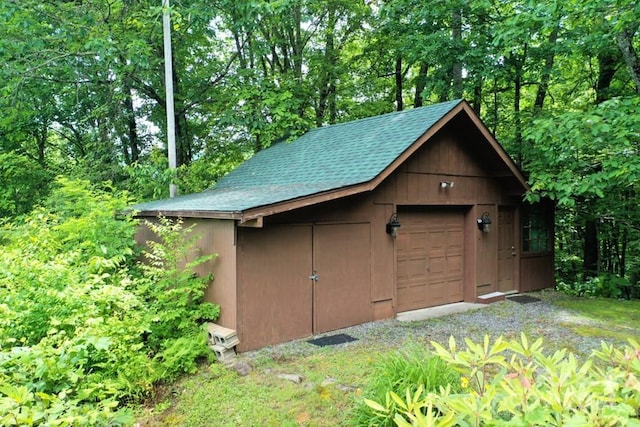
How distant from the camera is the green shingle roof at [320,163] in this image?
6352 mm

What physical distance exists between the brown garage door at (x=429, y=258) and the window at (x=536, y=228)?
2.09 m

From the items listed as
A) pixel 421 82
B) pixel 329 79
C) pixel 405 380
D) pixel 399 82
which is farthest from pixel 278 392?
pixel 399 82

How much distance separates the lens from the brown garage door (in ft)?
25.7

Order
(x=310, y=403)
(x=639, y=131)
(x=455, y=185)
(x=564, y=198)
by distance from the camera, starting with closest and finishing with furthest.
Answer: (x=310, y=403) → (x=639, y=131) → (x=564, y=198) → (x=455, y=185)

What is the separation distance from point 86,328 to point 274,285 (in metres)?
2.38

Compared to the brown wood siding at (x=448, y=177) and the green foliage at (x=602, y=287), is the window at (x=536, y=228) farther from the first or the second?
the green foliage at (x=602, y=287)

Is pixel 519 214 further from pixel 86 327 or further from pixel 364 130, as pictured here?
pixel 86 327

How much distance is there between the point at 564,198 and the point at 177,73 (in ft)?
37.3

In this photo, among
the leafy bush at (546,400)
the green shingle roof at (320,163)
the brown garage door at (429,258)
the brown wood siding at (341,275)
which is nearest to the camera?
the leafy bush at (546,400)

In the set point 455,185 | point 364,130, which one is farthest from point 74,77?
point 455,185

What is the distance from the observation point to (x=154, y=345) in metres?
5.32

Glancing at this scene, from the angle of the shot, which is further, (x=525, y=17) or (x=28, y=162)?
(x=28, y=162)

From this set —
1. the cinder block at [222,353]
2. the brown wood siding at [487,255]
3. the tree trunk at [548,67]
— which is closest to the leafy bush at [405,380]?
the cinder block at [222,353]

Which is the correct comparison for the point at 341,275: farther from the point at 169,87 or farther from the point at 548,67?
the point at 548,67
